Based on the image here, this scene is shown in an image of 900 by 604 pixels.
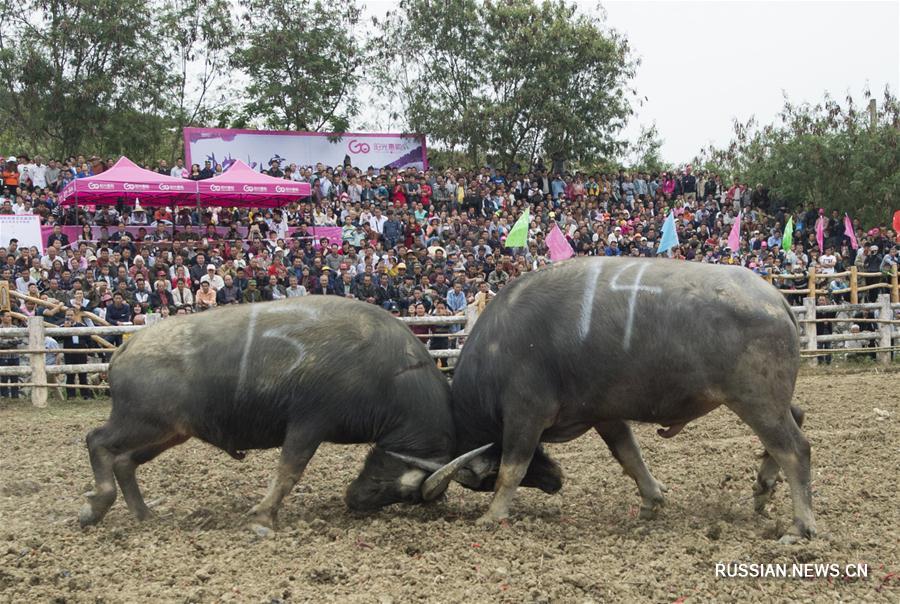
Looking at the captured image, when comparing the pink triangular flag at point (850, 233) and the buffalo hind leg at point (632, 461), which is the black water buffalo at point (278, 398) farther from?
the pink triangular flag at point (850, 233)

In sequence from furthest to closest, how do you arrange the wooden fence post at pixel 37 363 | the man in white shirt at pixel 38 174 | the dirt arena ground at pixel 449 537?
1. the man in white shirt at pixel 38 174
2. the wooden fence post at pixel 37 363
3. the dirt arena ground at pixel 449 537

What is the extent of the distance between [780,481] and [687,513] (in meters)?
0.84

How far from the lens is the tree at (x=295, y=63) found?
28.1 meters

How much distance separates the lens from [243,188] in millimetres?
19109

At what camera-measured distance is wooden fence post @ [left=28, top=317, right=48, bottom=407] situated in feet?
38.8

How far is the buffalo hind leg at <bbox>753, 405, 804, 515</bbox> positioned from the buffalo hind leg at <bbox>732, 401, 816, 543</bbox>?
0.51 m

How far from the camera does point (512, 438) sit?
19.1 ft

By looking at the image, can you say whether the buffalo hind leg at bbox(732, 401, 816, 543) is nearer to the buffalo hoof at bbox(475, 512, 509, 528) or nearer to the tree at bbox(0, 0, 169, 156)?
the buffalo hoof at bbox(475, 512, 509, 528)

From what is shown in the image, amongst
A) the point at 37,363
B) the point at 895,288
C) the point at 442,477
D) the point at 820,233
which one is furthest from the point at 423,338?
the point at 820,233

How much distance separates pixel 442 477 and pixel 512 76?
25965 millimetres

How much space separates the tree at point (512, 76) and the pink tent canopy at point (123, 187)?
1242 centimetres

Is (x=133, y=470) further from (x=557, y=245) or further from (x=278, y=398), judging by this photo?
(x=557, y=245)

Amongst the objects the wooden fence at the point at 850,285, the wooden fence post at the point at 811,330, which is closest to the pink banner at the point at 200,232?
the wooden fence at the point at 850,285

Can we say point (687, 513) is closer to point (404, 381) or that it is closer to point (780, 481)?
point (780, 481)
